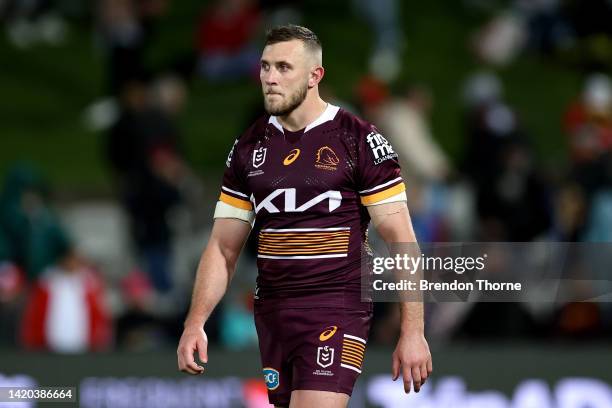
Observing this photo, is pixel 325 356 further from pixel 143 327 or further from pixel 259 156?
pixel 143 327

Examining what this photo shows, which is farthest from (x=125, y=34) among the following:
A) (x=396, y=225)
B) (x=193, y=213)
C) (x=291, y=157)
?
(x=396, y=225)

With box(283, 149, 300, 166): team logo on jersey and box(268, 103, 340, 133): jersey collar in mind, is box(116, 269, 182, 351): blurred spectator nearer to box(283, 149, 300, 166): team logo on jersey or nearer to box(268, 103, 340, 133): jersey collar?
box(268, 103, 340, 133): jersey collar

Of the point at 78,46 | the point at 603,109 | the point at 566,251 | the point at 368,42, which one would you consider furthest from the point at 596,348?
the point at 78,46

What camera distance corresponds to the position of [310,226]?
6.97 metres

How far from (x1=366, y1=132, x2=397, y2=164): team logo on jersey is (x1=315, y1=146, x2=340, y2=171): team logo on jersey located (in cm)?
19

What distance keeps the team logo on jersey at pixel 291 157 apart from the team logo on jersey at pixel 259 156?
0.12m

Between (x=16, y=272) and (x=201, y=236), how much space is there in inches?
99.3

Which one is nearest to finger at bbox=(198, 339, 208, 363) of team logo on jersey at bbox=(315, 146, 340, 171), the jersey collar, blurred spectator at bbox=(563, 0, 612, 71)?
team logo on jersey at bbox=(315, 146, 340, 171)

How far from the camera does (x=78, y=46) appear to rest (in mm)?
21938

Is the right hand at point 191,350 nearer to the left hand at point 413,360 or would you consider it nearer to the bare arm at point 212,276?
the bare arm at point 212,276

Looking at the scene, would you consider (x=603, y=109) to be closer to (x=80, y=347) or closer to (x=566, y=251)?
(x=566, y=251)

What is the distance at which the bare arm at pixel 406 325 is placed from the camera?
22.0ft

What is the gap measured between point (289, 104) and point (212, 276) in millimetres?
983

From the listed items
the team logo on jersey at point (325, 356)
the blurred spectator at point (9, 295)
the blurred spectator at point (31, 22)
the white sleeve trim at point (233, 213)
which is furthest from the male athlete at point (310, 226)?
the blurred spectator at point (31, 22)
